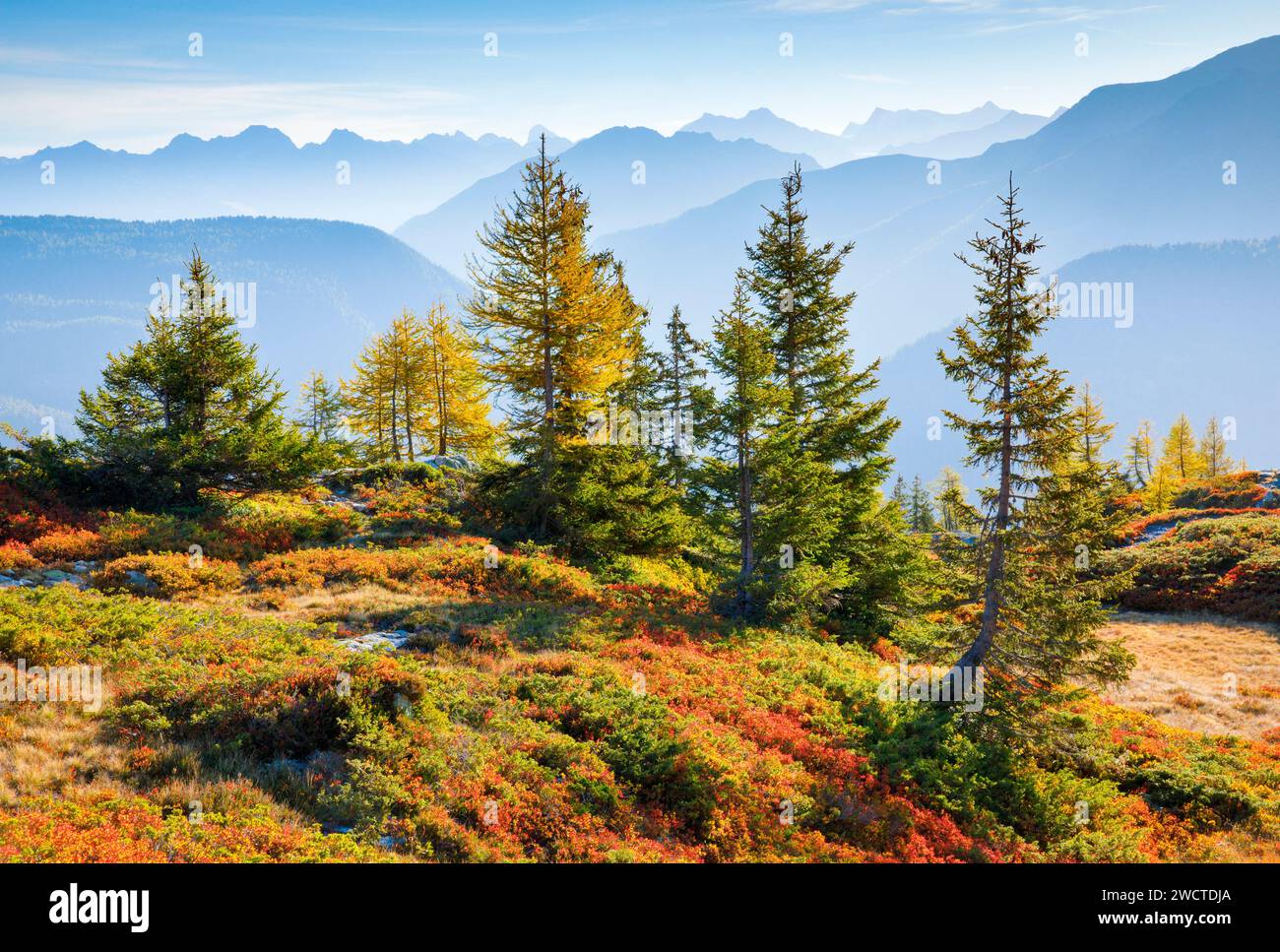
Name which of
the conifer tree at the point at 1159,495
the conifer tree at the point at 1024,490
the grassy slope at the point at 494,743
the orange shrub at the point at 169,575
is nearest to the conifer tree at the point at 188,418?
the grassy slope at the point at 494,743

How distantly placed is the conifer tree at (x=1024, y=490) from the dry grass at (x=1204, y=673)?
79.5 inches

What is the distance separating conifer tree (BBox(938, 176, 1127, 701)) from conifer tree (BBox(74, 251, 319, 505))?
22448 millimetres

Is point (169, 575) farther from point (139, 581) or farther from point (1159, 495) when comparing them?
point (1159, 495)

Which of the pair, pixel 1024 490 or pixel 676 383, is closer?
pixel 1024 490

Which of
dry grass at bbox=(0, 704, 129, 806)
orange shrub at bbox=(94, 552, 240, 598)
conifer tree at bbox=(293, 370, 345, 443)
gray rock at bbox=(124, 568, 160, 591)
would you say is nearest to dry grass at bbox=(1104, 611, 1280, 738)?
dry grass at bbox=(0, 704, 129, 806)

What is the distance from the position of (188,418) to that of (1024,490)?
88.0ft

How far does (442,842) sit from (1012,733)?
12.1m

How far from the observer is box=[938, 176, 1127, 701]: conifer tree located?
1465 cm

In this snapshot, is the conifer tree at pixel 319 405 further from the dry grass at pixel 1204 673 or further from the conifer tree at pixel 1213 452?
the conifer tree at pixel 1213 452

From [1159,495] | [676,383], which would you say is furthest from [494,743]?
[1159,495]

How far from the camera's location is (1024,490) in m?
15.3

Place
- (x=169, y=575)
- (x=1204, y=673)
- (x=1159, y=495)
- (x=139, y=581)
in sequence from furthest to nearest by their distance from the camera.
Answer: (x=1159, y=495) → (x=1204, y=673) → (x=169, y=575) → (x=139, y=581)

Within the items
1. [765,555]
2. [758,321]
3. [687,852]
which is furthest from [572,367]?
[687,852]

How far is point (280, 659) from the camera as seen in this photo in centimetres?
1136
